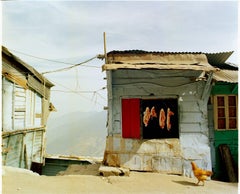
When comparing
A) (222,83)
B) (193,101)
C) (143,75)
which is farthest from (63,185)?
(222,83)

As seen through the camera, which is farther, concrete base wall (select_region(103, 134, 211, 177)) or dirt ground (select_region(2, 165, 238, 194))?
concrete base wall (select_region(103, 134, 211, 177))

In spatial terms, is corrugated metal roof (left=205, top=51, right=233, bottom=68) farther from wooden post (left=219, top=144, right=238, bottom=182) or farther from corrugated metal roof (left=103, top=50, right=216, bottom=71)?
wooden post (left=219, top=144, right=238, bottom=182)

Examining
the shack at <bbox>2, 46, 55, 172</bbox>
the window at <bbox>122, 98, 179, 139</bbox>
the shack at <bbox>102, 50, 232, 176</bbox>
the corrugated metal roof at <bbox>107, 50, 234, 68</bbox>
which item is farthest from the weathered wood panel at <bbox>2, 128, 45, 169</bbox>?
the corrugated metal roof at <bbox>107, 50, 234, 68</bbox>

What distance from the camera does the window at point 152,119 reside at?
8.97 meters

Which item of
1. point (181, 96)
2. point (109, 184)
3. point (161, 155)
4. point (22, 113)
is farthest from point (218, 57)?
point (22, 113)

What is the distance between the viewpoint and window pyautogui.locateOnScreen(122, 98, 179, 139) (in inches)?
353

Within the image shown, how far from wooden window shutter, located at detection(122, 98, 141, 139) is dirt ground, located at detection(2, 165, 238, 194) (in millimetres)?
1566

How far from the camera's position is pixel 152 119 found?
8984 mm

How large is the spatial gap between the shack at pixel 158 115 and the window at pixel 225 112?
0.73 meters

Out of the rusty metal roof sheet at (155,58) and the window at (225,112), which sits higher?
the rusty metal roof sheet at (155,58)

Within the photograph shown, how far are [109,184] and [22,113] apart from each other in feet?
26.8

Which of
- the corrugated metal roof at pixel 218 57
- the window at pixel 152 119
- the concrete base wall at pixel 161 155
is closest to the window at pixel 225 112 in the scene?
the concrete base wall at pixel 161 155

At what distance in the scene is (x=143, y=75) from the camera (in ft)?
30.0

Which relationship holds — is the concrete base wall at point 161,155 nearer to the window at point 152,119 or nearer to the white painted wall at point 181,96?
the white painted wall at point 181,96
